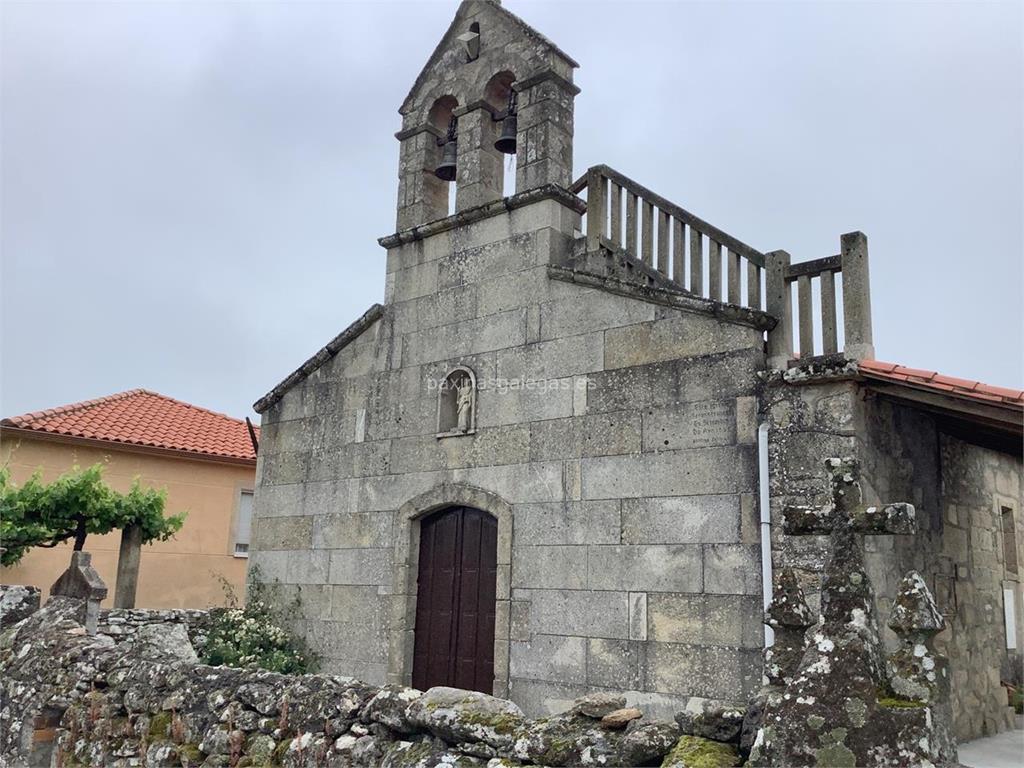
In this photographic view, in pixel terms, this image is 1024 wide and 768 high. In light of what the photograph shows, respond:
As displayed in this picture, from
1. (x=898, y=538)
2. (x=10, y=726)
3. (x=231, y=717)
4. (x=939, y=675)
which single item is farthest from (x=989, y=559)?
(x=10, y=726)

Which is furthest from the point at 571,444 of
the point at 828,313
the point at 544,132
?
the point at 544,132

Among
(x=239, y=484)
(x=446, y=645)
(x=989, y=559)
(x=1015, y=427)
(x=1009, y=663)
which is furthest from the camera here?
(x=239, y=484)

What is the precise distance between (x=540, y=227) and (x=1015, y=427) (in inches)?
163

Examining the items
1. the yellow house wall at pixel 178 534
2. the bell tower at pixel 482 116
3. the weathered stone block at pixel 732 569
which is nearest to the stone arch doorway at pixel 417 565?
the weathered stone block at pixel 732 569

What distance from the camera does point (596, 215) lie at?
7.79 m

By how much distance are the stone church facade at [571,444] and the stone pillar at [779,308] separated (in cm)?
2

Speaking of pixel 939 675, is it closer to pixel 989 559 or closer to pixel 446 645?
pixel 446 645

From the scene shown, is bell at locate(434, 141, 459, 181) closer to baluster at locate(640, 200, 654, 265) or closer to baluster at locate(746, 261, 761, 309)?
baluster at locate(640, 200, 654, 265)

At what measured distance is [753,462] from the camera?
6.23 meters

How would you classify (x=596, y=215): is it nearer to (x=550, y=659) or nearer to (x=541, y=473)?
(x=541, y=473)

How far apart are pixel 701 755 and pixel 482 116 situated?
7038 millimetres

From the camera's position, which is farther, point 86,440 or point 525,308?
point 86,440

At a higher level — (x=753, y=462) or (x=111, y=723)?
(x=753, y=462)

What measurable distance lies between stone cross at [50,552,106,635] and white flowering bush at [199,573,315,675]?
5.08ft
